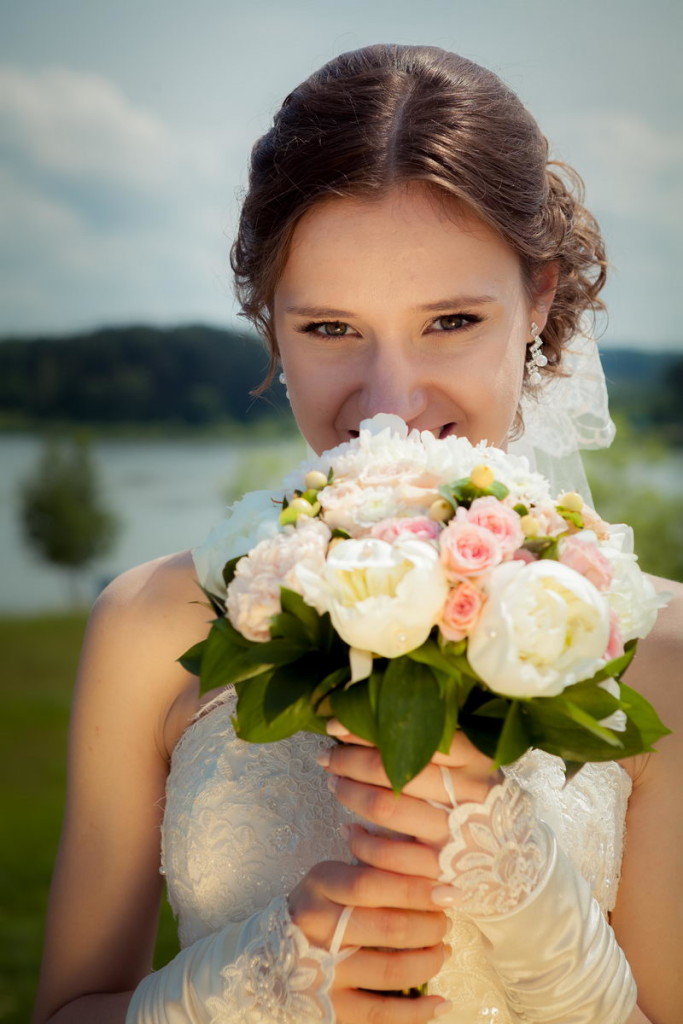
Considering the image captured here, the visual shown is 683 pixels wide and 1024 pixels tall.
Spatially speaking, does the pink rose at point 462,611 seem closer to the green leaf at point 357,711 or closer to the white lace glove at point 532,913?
the green leaf at point 357,711

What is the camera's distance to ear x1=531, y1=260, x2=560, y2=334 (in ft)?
8.17

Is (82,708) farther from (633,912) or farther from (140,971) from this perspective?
(633,912)

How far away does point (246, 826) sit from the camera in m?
1.97

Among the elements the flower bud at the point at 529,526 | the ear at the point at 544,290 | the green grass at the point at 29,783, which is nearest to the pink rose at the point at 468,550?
the flower bud at the point at 529,526

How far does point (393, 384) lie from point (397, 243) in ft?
0.99

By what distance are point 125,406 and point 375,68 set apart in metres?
11.9

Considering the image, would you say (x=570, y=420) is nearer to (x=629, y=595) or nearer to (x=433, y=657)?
(x=629, y=595)

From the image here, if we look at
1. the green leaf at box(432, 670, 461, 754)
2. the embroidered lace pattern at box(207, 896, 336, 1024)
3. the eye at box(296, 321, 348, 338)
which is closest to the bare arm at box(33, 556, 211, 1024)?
the embroidered lace pattern at box(207, 896, 336, 1024)

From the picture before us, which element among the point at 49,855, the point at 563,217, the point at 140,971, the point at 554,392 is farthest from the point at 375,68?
the point at 49,855

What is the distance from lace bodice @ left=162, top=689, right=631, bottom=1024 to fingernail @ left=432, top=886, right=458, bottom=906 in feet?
1.40

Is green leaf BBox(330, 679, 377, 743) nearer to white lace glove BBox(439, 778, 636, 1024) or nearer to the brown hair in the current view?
white lace glove BBox(439, 778, 636, 1024)

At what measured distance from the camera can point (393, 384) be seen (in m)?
2.17

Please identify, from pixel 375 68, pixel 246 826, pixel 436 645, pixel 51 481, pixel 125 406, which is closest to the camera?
pixel 436 645

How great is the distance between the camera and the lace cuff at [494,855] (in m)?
1.52
